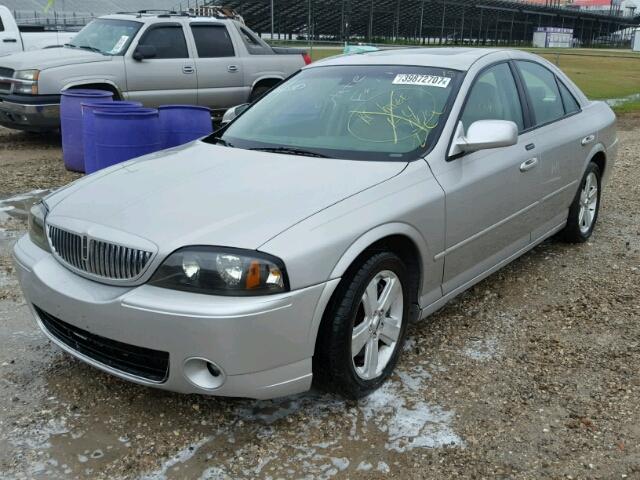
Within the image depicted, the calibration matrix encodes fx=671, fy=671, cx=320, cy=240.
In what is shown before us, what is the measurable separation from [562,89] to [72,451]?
4.16 m

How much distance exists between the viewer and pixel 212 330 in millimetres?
2533

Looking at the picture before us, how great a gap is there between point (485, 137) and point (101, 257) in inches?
78.5

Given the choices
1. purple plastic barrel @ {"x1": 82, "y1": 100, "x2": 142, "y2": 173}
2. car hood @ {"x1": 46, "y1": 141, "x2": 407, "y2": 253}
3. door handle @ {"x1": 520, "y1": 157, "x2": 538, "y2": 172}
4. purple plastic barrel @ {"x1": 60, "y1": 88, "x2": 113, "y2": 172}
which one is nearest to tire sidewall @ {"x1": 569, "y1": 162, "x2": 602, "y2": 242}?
door handle @ {"x1": 520, "y1": 157, "x2": 538, "y2": 172}

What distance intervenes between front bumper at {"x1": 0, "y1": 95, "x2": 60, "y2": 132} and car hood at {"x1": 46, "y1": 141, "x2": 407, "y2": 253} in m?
5.63

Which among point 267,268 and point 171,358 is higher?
point 267,268

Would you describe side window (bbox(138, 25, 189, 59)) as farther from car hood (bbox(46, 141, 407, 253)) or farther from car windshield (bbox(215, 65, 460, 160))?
car hood (bbox(46, 141, 407, 253))

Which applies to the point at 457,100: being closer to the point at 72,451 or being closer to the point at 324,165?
the point at 324,165

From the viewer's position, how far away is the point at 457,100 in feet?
12.2

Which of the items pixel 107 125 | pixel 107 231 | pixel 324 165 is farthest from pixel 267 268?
pixel 107 125

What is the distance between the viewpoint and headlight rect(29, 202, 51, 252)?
3.17 m

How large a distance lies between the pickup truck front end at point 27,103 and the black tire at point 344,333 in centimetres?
686

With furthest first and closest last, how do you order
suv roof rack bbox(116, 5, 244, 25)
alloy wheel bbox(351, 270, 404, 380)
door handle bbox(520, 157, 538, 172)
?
suv roof rack bbox(116, 5, 244, 25) → door handle bbox(520, 157, 538, 172) → alloy wheel bbox(351, 270, 404, 380)

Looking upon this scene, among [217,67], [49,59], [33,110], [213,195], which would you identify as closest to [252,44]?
[217,67]

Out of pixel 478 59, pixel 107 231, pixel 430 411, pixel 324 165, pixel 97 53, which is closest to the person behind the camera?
pixel 107 231
